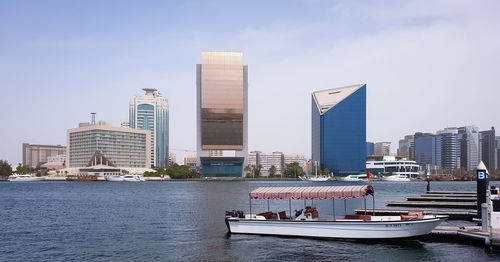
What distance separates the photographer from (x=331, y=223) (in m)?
37.4

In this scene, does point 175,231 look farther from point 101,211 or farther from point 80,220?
point 101,211

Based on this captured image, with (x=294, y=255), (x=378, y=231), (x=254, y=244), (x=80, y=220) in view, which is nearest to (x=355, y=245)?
(x=378, y=231)

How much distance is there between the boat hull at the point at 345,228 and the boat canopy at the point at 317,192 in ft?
7.48

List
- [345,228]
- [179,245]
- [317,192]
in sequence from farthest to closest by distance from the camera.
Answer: [317,192], [179,245], [345,228]

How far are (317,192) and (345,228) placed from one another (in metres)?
4.09

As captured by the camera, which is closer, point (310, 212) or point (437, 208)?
point (310, 212)

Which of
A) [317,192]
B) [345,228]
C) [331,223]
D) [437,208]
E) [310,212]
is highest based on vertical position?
[317,192]

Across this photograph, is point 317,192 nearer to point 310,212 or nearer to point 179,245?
point 310,212

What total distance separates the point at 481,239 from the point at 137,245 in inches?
1094

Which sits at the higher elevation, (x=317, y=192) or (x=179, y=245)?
(x=317, y=192)

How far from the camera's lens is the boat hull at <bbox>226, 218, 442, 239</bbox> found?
36.0 m

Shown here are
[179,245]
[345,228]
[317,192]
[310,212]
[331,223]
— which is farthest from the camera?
[317,192]

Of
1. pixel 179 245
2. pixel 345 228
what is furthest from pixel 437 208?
Answer: pixel 179 245

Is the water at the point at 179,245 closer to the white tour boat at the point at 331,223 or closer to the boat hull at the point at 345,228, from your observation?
the boat hull at the point at 345,228
